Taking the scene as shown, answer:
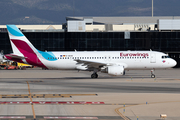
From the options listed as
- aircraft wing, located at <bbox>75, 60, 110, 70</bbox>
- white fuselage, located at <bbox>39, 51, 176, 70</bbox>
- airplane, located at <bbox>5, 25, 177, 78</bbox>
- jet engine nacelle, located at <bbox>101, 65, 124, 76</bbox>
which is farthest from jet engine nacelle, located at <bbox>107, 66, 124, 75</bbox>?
white fuselage, located at <bbox>39, 51, 176, 70</bbox>

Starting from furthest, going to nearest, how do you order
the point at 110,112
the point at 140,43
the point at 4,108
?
the point at 140,43, the point at 4,108, the point at 110,112

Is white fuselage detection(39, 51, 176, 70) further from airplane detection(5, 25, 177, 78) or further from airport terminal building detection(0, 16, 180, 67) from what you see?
airport terminal building detection(0, 16, 180, 67)

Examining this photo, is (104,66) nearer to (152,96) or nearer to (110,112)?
(152,96)

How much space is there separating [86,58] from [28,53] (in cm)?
973

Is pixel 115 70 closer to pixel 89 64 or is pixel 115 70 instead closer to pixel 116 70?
pixel 116 70

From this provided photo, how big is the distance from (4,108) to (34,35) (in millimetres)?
81378

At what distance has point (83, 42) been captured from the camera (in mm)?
100875

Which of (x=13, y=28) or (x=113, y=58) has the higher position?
(x=13, y=28)

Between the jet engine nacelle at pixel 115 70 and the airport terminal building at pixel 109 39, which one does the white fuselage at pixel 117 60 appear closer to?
the jet engine nacelle at pixel 115 70

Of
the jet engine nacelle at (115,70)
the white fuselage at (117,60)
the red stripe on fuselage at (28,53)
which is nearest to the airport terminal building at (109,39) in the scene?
the white fuselage at (117,60)

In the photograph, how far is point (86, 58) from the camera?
5262 centimetres

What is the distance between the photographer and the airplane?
51.6m

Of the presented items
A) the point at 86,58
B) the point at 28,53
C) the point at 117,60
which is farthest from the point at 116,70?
the point at 28,53

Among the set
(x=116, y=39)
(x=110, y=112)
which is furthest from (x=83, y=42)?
(x=110, y=112)
